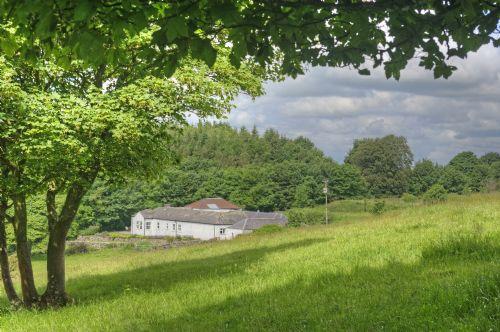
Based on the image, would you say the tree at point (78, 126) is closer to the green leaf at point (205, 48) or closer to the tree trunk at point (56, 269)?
the tree trunk at point (56, 269)

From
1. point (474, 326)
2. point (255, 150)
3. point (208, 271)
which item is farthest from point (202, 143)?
point (474, 326)

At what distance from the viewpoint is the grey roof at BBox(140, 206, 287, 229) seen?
9825 cm

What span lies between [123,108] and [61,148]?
2.08 meters

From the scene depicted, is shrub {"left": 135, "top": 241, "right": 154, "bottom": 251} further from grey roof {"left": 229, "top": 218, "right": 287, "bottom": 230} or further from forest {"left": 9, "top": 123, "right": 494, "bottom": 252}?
forest {"left": 9, "top": 123, "right": 494, "bottom": 252}

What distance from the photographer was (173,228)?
108562 mm

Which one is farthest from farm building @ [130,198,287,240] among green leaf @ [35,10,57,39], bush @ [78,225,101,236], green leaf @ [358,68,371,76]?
green leaf @ [35,10,57,39]

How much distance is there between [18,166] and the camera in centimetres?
1452

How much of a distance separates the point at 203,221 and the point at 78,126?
89127 mm

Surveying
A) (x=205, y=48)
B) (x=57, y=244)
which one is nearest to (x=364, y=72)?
(x=205, y=48)

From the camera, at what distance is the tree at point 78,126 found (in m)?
12.8

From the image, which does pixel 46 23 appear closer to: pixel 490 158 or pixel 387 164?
pixel 387 164

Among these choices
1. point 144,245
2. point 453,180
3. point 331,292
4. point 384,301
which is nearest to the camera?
point 384,301

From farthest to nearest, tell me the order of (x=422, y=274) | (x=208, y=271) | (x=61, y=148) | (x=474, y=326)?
1. (x=208, y=271)
2. (x=61, y=148)
3. (x=422, y=274)
4. (x=474, y=326)

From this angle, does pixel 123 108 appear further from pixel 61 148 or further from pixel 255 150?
pixel 255 150
